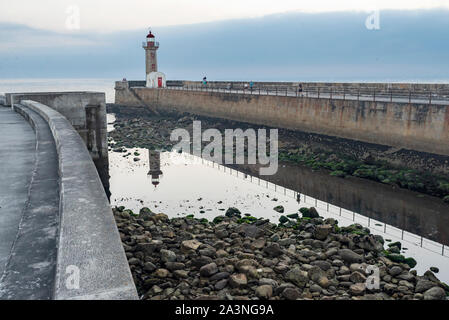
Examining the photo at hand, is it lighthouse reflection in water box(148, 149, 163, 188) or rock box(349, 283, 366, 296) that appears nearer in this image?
rock box(349, 283, 366, 296)

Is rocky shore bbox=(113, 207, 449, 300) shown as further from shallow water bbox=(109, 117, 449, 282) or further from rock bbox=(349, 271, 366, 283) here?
shallow water bbox=(109, 117, 449, 282)

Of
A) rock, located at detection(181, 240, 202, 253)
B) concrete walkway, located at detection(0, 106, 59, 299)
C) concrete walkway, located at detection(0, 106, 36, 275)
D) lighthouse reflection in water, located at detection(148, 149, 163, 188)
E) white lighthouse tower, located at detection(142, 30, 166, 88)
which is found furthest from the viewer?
white lighthouse tower, located at detection(142, 30, 166, 88)

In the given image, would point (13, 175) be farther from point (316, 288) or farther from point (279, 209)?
point (279, 209)

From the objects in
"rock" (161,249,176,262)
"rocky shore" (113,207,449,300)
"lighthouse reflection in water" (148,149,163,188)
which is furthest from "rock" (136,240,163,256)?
"lighthouse reflection in water" (148,149,163,188)

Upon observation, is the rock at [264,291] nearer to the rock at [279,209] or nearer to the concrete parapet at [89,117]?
the rock at [279,209]

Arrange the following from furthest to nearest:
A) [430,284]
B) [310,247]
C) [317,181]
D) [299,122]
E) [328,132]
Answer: [299,122]
[328,132]
[317,181]
[310,247]
[430,284]

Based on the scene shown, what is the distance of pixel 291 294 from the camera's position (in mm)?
7047

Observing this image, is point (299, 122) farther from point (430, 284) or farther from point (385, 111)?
point (430, 284)

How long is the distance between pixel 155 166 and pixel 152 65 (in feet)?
105

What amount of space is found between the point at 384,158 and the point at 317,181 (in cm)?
412

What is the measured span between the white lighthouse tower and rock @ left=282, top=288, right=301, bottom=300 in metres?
45.5

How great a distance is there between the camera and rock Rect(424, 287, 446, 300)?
757 cm

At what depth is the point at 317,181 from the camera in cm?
1956

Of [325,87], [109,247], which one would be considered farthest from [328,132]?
[109,247]
